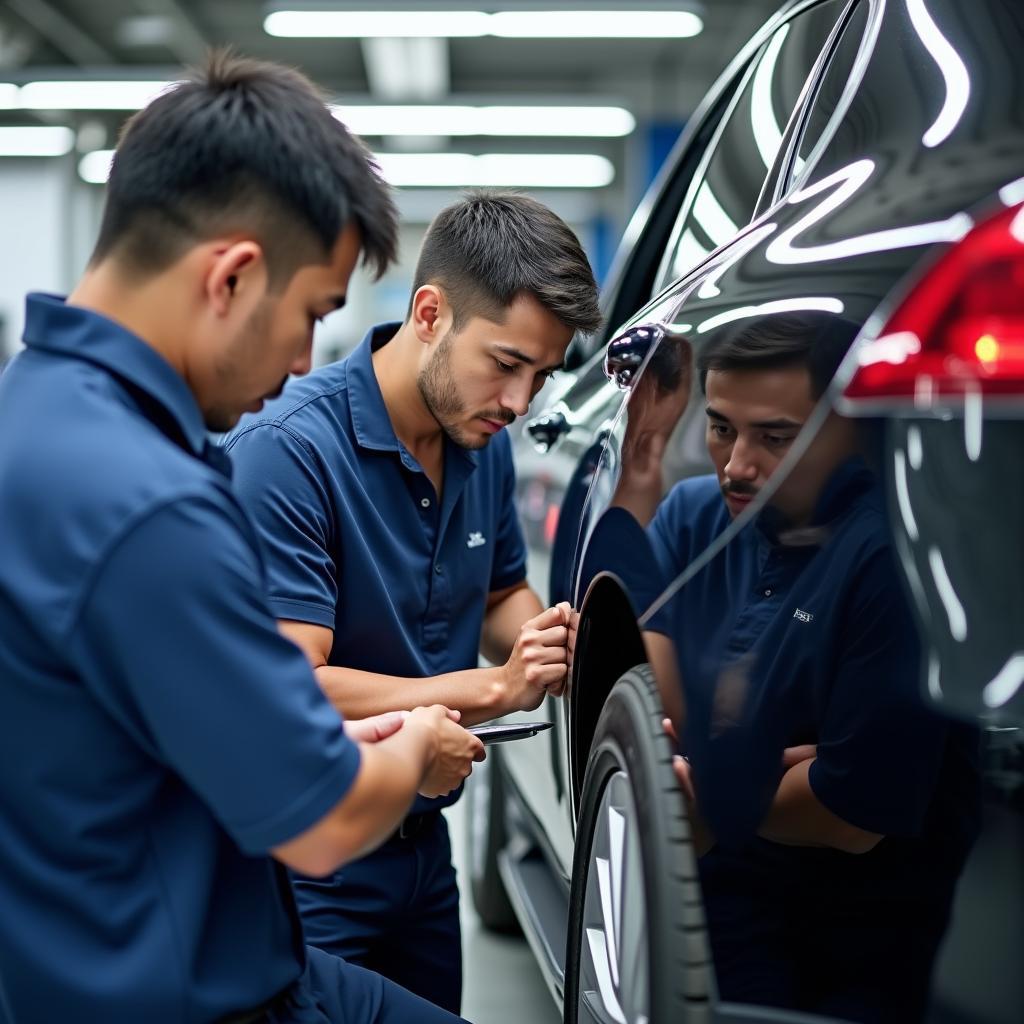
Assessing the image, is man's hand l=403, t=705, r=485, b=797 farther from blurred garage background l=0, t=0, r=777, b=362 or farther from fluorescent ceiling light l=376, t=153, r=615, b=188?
fluorescent ceiling light l=376, t=153, r=615, b=188

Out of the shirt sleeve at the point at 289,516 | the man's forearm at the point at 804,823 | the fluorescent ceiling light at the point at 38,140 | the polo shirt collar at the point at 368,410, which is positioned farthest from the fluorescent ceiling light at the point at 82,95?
the man's forearm at the point at 804,823

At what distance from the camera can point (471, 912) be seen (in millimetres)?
3287

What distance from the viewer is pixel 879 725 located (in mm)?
1078

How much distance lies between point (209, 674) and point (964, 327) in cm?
64

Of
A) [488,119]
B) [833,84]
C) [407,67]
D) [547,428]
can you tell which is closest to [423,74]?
[407,67]

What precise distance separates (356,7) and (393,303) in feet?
52.5

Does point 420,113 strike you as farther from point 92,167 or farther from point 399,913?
point 399,913

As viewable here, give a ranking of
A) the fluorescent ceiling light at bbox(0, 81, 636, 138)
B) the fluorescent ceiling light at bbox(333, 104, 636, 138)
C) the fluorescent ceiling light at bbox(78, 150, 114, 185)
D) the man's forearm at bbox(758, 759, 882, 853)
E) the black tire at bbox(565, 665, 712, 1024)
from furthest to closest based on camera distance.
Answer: the fluorescent ceiling light at bbox(78, 150, 114, 185) < the fluorescent ceiling light at bbox(333, 104, 636, 138) < the fluorescent ceiling light at bbox(0, 81, 636, 138) < the black tire at bbox(565, 665, 712, 1024) < the man's forearm at bbox(758, 759, 882, 853)

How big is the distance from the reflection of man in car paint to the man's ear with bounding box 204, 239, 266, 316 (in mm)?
467

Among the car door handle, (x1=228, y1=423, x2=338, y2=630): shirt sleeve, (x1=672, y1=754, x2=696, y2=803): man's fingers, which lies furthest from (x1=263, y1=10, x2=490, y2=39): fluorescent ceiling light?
(x1=672, y1=754, x2=696, y2=803): man's fingers

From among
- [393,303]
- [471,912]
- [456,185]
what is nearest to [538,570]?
[471,912]

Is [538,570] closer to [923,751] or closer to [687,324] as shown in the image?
[687,324]

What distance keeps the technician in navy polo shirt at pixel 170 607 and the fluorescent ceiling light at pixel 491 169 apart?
15.1 m

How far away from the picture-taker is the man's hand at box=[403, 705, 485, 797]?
1.41 metres
